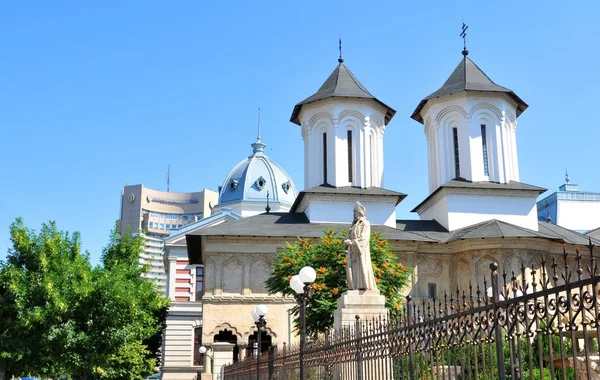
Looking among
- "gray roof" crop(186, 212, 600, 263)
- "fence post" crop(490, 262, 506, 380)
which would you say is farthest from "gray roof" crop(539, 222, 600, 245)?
"fence post" crop(490, 262, 506, 380)

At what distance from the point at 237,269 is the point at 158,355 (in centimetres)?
1733

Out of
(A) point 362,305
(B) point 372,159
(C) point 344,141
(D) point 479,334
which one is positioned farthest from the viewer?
(B) point 372,159

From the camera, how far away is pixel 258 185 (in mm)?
53562

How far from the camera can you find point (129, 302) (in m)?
23.5

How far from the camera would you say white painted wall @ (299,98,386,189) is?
108 feet

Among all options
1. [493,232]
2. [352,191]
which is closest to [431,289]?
[493,232]

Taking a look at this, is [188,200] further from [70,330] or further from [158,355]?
[70,330]

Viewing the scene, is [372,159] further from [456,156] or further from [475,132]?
[475,132]


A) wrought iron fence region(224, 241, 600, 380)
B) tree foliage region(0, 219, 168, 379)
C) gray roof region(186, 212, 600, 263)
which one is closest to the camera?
wrought iron fence region(224, 241, 600, 380)

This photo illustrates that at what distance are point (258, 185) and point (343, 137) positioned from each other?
21319mm

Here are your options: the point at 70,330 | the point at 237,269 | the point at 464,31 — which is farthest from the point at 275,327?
the point at 464,31

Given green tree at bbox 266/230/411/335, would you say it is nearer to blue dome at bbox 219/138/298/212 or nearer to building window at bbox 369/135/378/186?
building window at bbox 369/135/378/186

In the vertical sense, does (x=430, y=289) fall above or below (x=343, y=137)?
below

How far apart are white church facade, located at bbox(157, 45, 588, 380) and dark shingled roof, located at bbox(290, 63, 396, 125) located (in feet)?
0.28
